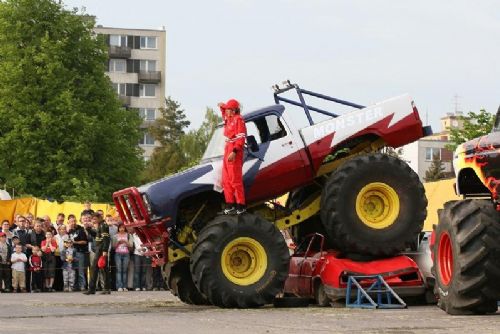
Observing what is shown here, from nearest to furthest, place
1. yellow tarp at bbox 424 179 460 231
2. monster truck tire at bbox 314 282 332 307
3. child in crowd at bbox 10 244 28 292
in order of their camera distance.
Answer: monster truck tire at bbox 314 282 332 307
yellow tarp at bbox 424 179 460 231
child in crowd at bbox 10 244 28 292

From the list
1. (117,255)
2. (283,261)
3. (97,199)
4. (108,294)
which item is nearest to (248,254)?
(283,261)

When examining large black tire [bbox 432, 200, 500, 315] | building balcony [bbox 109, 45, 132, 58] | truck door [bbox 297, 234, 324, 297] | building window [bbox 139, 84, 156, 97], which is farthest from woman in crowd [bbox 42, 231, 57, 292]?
building window [bbox 139, 84, 156, 97]

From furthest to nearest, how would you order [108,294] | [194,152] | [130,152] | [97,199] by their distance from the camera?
[194,152], [130,152], [97,199], [108,294]

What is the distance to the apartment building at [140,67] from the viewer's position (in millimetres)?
129500

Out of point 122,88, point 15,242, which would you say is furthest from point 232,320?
point 122,88

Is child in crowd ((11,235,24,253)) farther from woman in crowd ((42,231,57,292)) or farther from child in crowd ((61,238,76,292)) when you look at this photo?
child in crowd ((61,238,76,292))

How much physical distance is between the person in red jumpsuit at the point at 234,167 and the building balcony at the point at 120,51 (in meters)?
109

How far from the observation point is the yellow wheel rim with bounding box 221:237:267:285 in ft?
62.4

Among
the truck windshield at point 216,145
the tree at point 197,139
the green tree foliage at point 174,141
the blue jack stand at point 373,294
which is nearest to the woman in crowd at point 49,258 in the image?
the truck windshield at point 216,145

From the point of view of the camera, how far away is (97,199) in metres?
59.8

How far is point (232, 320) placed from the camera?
15.7 metres

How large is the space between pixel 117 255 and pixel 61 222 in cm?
244

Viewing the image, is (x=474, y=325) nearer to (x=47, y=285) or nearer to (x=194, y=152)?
(x=47, y=285)

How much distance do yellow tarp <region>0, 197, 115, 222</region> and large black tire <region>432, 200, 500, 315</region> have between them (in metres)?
24.7
